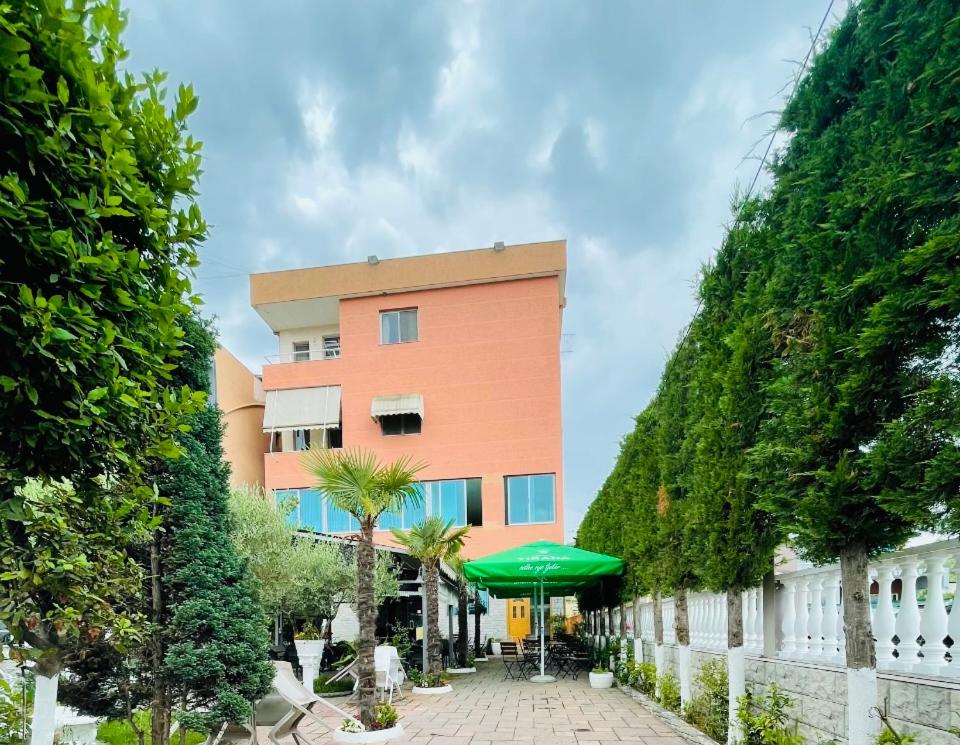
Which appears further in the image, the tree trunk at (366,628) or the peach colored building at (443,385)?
the peach colored building at (443,385)

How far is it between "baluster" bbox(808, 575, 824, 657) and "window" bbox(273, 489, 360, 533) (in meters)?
19.6

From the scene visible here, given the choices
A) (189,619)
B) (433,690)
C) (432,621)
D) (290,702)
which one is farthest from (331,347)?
(189,619)

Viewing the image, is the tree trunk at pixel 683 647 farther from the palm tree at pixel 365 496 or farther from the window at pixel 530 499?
the window at pixel 530 499

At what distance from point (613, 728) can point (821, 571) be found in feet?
13.9

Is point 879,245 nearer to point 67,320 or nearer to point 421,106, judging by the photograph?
point 67,320

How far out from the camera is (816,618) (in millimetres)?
5195

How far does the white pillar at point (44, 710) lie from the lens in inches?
140

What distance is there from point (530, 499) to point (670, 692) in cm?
1338

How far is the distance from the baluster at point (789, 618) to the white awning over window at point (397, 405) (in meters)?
17.8

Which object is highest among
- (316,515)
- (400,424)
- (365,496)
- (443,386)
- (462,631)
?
(443,386)

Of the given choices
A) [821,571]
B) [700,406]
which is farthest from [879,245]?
[700,406]

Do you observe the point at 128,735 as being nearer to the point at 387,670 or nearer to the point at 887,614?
the point at 387,670

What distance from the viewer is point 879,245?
136 inches

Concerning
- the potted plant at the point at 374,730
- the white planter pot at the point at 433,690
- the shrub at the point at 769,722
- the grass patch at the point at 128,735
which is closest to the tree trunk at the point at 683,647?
the shrub at the point at 769,722
